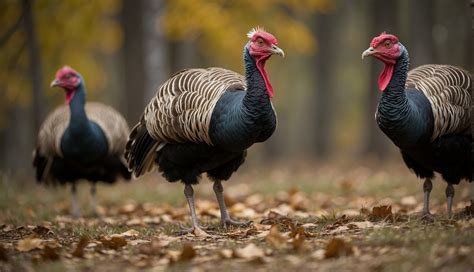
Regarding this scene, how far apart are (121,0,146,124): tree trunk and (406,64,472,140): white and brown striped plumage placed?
1064cm

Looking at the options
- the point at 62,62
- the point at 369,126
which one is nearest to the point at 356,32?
the point at 369,126

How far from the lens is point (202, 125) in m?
6.58

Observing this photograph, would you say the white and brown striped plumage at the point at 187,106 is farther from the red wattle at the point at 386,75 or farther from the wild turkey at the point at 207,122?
the red wattle at the point at 386,75

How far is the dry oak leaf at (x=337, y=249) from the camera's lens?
4.77m

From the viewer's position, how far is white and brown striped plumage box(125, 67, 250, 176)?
263 inches

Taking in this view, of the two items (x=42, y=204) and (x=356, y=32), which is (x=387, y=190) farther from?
(x=356, y=32)

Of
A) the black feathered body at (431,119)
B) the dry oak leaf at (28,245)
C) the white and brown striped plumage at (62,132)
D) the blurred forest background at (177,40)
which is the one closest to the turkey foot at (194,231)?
the dry oak leaf at (28,245)

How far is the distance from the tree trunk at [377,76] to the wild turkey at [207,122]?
36.1 feet

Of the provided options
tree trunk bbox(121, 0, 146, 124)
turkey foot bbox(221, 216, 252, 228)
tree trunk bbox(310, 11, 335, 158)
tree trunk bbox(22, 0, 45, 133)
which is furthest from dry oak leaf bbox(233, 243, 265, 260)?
tree trunk bbox(310, 11, 335, 158)

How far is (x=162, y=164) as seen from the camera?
7.26m

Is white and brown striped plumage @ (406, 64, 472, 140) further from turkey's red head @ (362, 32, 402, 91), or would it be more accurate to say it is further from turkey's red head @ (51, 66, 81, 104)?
turkey's red head @ (51, 66, 81, 104)

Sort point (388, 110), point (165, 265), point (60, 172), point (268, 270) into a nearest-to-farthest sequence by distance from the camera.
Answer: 1. point (268, 270)
2. point (165, 265)
3. point (388, 110)
4. point (60, 172)

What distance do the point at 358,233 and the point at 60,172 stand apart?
18.2ft

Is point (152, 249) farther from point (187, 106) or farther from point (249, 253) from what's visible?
point (187, 106)
